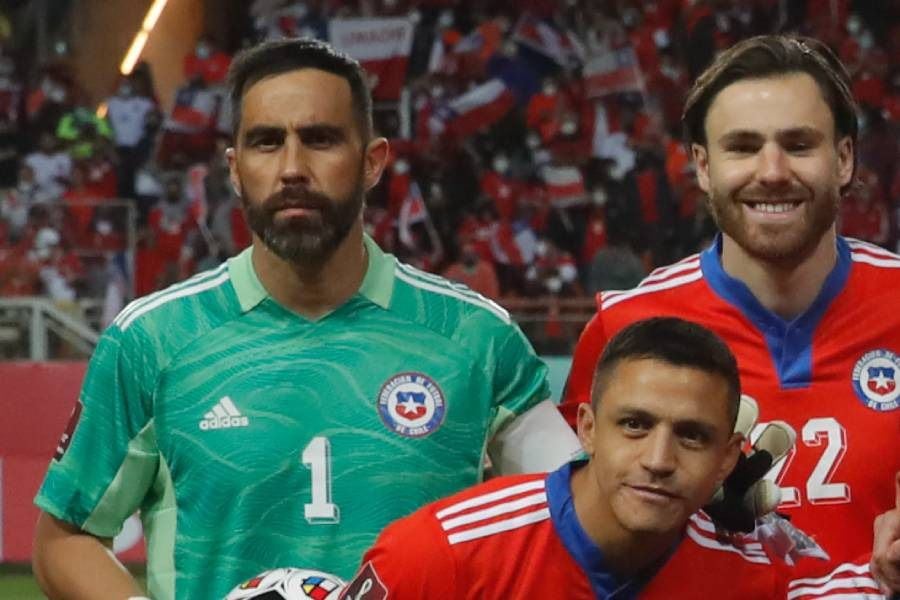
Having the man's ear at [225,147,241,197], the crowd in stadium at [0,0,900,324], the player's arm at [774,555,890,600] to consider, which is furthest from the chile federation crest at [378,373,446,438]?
the crowd in stadium at [0,0,900,324]

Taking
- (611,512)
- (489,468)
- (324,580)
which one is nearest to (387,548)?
(324,580)

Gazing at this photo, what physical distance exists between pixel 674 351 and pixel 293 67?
2.85 ft

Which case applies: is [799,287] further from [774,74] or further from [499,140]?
[499,140]

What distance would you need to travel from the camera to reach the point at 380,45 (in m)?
16.9

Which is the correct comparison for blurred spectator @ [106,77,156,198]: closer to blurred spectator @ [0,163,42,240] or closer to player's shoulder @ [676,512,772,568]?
blurred spectator @ [0,163,42,240]

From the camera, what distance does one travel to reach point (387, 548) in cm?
299

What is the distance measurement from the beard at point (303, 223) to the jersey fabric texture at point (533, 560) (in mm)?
511

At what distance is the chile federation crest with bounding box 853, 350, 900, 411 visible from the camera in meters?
3.57

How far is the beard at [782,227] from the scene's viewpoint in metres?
3.45

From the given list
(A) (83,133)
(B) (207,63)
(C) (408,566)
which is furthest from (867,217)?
(C) (408,566)

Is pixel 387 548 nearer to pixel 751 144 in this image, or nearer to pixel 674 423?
pixel 674 423

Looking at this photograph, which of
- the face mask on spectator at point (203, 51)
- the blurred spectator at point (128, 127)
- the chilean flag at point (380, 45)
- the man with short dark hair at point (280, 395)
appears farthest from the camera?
the face mask on spectator at point (203, 51)

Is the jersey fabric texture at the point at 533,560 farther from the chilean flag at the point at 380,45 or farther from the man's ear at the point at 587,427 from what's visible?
the chilean flag at the point at 380,45

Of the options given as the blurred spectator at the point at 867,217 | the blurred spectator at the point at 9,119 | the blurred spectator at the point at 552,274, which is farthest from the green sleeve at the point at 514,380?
the blurred spectator at the point at 9,119
